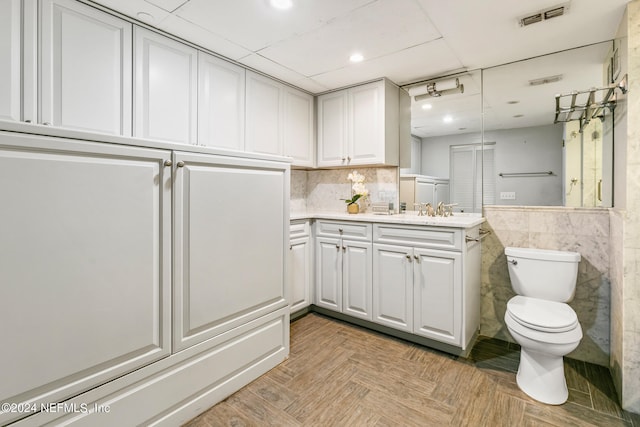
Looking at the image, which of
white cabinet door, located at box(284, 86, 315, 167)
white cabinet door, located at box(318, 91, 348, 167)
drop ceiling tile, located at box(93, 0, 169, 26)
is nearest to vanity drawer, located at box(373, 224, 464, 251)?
white cabinet door, located at box(318, 91, 348, 167)

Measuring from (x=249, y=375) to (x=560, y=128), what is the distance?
2906 mm

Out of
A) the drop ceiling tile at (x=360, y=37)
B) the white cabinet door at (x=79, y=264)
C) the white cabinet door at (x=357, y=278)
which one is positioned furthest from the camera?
the white cabinet door at (x=357, y=278)

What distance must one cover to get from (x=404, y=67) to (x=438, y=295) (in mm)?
1953

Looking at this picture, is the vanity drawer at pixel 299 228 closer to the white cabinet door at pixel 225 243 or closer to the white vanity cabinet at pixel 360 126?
the white cabinet door at pixel 225 243

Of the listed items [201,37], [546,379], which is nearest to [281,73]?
[201,37]

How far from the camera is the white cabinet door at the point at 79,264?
105 cm

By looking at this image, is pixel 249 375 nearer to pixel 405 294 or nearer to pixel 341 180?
pixel 405 294

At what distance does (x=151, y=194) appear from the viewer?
1.41 metres

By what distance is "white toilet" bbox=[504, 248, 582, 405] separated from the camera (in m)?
1.73

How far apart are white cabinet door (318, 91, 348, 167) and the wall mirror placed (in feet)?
2.29

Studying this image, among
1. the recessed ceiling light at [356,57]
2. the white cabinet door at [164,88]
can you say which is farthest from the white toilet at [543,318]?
the white cabinet door at [164,88]

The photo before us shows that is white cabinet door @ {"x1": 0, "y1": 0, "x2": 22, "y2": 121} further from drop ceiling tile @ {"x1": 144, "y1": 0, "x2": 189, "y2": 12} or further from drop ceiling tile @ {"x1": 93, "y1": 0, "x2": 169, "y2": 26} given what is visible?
drop ceiling tile @ {"x1": 144, "y1": 0, "x2": 189, "y2": 12}

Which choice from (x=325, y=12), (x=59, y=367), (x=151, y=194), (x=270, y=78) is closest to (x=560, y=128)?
(x=325, y=12)

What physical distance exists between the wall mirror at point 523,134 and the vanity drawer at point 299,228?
1.09m
